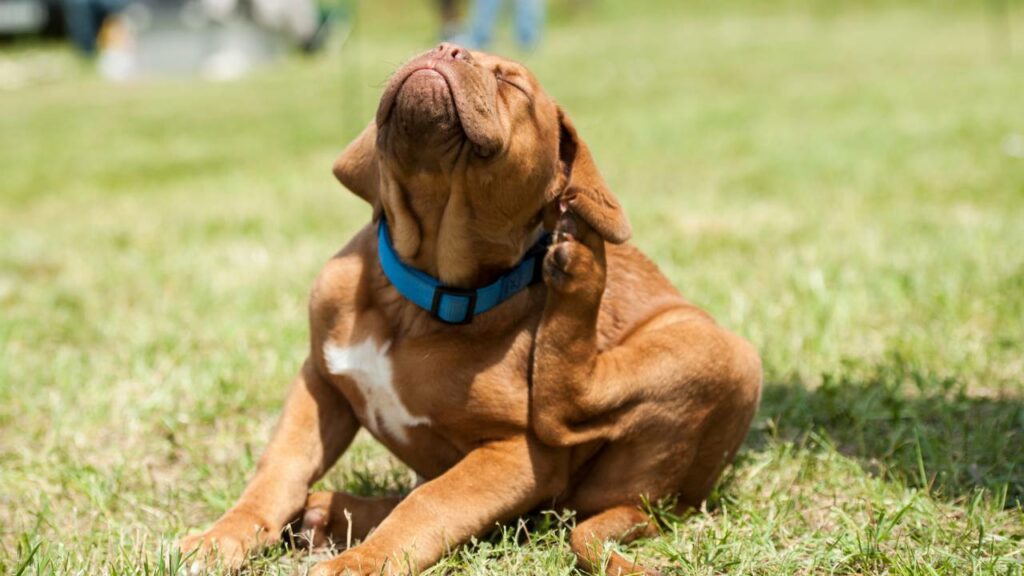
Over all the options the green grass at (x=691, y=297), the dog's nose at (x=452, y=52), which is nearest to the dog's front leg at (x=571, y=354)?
the green grass at (x=691, y=297)

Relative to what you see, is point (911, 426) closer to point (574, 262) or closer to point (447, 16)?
point (574, 262)

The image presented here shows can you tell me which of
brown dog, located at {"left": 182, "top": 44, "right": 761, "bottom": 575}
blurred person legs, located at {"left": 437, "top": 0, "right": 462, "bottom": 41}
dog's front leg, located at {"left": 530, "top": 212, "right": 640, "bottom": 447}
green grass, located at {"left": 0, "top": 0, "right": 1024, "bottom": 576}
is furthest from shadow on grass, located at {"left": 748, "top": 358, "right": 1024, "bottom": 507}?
blurred person legs, located at {"left": 437, "top": 0, "right": 462, "bottom": 41}

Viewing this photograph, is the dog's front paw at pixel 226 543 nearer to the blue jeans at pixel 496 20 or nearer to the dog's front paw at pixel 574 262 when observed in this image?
the dog's front paw at pixel 574 262

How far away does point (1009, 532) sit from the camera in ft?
9.37

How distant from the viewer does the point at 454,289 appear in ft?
9.36

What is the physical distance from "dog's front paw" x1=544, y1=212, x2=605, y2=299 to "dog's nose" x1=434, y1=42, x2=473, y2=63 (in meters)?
0.46

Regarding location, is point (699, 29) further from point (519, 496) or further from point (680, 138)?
point (519, 496)

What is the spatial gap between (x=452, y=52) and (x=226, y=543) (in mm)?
1251

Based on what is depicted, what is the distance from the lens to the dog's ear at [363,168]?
3.02 m

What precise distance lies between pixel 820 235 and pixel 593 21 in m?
20.1

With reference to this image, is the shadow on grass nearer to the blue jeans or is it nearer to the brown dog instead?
the brown dog

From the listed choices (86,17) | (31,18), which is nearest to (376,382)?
(86,17)

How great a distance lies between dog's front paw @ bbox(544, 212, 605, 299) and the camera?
2.75 m

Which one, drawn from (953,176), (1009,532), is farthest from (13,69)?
(1009,532)
